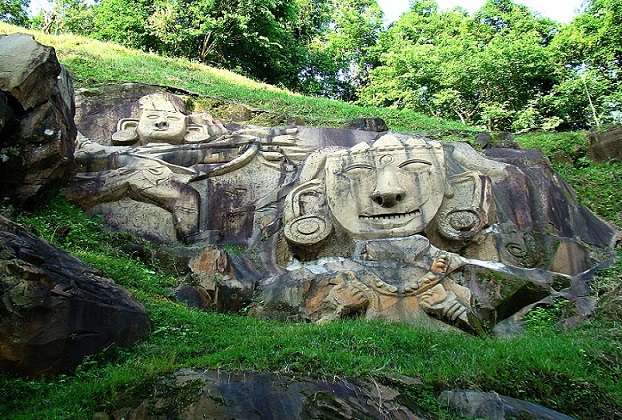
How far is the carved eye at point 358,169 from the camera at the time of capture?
10.7 metres

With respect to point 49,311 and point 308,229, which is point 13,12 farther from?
point 49,311

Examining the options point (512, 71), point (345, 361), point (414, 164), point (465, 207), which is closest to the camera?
point (345, 361)

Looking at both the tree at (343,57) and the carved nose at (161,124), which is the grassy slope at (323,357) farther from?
the tree at (343,57)

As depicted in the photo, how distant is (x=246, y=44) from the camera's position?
101ft

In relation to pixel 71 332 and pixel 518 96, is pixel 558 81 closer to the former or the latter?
pixel 518 96

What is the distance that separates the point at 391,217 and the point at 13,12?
27.0 metres

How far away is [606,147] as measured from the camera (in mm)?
17391

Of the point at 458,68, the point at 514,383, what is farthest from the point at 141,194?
the point at 458,68

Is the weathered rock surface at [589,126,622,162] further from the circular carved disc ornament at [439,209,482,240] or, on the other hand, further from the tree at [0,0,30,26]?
the tree at [0,0,30,26]

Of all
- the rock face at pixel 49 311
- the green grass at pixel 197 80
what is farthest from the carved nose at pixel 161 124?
the rock face at pixel 49 311

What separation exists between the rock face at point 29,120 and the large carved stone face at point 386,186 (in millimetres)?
4047

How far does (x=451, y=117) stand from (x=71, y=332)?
24153 millimetres

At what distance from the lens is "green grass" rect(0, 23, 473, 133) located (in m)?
20.0

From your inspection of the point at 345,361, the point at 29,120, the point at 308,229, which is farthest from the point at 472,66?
the point at 345,361
